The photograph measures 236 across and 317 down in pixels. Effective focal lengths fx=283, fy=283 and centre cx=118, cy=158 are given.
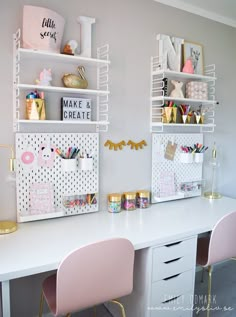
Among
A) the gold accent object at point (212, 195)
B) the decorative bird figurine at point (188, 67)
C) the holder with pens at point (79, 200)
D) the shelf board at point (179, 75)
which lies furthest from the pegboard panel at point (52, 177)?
the gold accent object at point (212, 195)

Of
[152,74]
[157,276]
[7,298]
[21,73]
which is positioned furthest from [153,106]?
[7,298]

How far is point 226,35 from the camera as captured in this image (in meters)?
2.55

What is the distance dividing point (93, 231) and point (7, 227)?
465 millimetres

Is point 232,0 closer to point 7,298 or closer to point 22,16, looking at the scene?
point 22,16

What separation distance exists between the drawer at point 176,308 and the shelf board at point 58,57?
1.47 m

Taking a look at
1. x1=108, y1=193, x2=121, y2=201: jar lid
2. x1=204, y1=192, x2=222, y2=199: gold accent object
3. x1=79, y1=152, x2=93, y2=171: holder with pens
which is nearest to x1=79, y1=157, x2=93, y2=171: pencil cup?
x1=79, y1=152, x2=93, y2=171: holder with pens

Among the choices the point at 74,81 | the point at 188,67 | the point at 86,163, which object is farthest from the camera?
the point at 188,67

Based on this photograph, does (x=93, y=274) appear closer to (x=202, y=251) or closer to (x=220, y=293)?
(x=202, y=251)

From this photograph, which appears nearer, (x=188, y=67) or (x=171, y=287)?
(x=171, y=287)

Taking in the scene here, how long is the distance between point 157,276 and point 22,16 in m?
1.64

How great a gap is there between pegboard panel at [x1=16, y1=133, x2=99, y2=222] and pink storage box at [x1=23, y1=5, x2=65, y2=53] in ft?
1.67

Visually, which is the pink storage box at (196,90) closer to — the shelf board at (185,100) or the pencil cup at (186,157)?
the shelf board at (185,100)

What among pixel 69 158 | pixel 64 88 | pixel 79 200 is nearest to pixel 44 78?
pixel 64 88

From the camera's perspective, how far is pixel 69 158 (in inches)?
70.0
